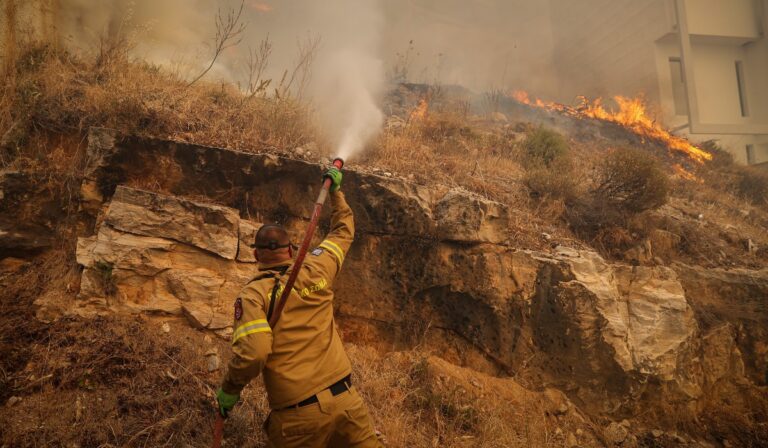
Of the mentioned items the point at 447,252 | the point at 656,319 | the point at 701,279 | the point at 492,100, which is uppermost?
the point at 492,100

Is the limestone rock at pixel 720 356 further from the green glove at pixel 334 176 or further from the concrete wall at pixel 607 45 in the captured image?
the concrete wall at pixel 607 45

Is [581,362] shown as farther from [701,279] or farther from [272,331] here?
[272,331]

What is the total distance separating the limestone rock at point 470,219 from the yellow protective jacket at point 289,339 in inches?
85.5

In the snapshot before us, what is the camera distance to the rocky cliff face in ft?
12.7

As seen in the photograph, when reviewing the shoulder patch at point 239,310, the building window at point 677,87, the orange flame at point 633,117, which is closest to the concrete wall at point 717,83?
the building window at point 677,87

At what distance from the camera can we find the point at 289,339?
7.19 feet

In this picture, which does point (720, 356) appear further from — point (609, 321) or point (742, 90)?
point (742, 90)

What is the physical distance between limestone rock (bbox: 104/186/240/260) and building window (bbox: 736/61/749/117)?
55.3 ft

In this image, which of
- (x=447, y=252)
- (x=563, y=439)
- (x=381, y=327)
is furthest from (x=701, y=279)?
(x=381, y=327)

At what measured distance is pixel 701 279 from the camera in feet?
16.0

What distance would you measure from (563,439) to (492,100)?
10704 mm

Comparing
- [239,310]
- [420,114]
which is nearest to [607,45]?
[420,114]

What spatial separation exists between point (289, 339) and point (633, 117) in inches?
575

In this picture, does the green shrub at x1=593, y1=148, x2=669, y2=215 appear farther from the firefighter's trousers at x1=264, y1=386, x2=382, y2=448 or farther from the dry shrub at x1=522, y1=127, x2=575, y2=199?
the firefighter's trousers at x1=264, y1=386, x2=382, y2=448
